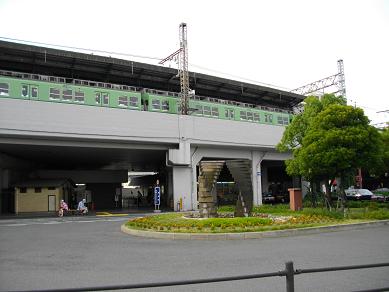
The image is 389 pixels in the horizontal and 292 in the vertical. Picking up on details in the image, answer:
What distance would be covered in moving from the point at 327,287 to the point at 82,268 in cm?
563

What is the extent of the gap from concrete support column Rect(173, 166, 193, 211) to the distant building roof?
37.1ft

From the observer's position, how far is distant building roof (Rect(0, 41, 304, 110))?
36097mm

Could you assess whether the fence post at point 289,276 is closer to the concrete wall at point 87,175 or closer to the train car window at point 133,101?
the train car window at point 133,101

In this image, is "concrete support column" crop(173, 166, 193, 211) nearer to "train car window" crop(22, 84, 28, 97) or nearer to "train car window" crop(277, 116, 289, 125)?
"train car window" crop(277, 116, 289, 125)

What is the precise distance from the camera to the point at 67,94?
103 feet

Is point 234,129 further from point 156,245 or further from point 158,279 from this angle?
point 158,279

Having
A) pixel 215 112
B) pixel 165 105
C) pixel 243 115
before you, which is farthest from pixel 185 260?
pixel 243 115

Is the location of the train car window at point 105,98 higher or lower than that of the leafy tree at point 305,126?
higher

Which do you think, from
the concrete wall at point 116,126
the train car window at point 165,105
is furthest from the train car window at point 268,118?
the train car window at point 165,105

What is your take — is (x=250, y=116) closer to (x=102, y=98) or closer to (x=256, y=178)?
(x=256, y=178)

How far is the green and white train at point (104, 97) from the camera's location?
29570 millimetres

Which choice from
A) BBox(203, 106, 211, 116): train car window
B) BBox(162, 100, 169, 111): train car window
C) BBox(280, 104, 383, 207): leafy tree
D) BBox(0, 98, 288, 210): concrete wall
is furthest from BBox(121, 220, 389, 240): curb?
BBox(203, 106, 211, 116): train car window

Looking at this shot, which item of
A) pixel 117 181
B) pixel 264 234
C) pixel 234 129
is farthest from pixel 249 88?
pixel 264 234

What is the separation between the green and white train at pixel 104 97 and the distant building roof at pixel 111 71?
289 centimetres
